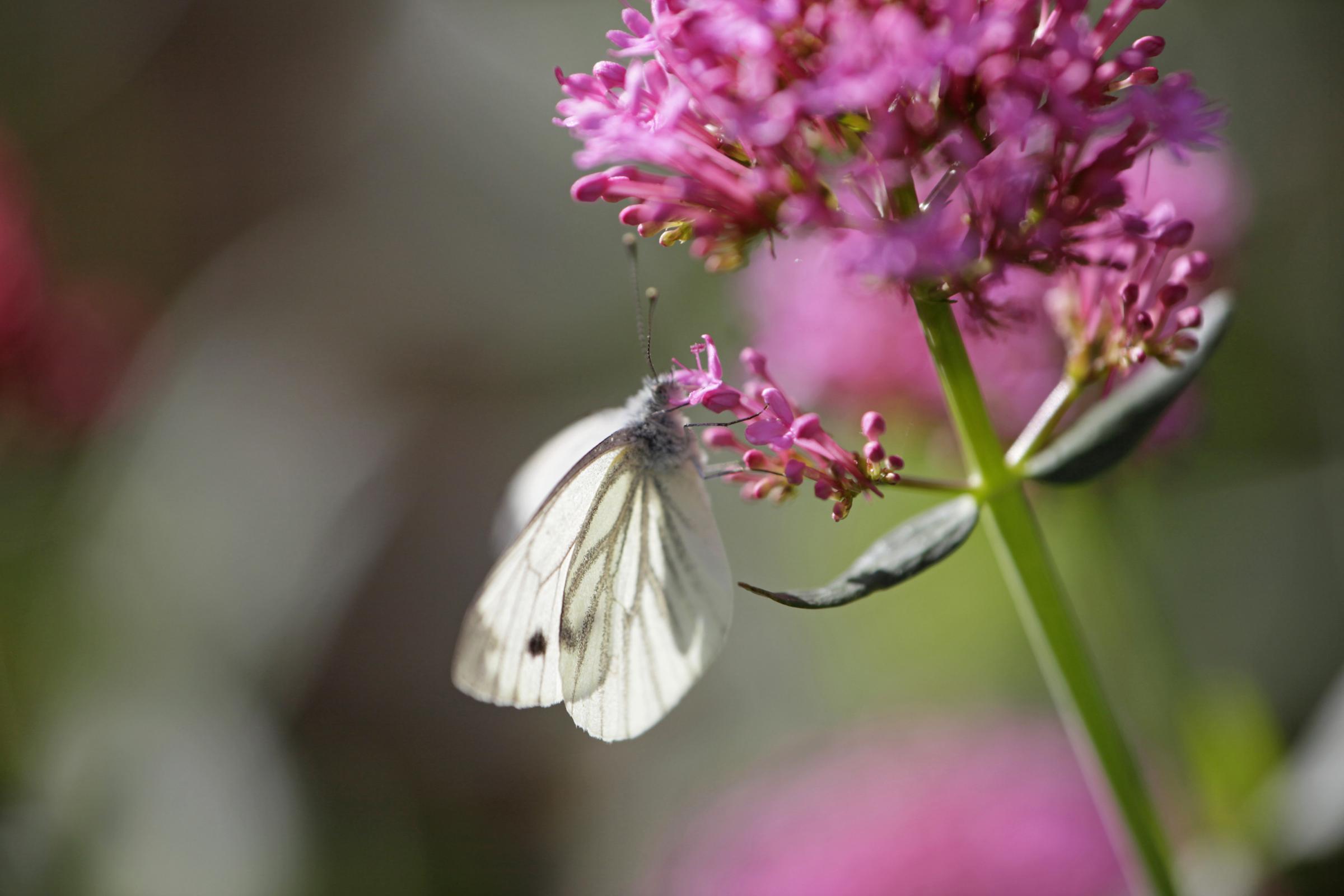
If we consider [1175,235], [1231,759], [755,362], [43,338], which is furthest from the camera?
[43,338]

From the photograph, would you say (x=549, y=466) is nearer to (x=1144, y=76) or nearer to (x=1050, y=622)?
(x=1050, y=622)

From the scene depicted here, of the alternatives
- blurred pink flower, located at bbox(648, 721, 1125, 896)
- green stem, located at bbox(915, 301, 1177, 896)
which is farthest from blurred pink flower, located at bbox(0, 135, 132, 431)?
green stem, located at bbox(915, 301, 1177, 896)

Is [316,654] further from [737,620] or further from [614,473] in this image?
[614,473]

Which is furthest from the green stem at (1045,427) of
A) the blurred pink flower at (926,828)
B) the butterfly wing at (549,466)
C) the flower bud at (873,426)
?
the blurred pink flower at (926,828)

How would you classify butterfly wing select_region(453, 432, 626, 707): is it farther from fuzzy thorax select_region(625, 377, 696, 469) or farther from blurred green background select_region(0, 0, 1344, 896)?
blurred green background select_region(0, 0, 1344, 896)

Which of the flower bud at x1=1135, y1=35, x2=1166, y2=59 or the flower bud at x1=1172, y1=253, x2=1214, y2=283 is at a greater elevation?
the flower bud at x1=1135, y1=35, x2=1166, y2=59

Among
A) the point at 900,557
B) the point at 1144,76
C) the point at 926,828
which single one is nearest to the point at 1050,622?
the point at 900,557
